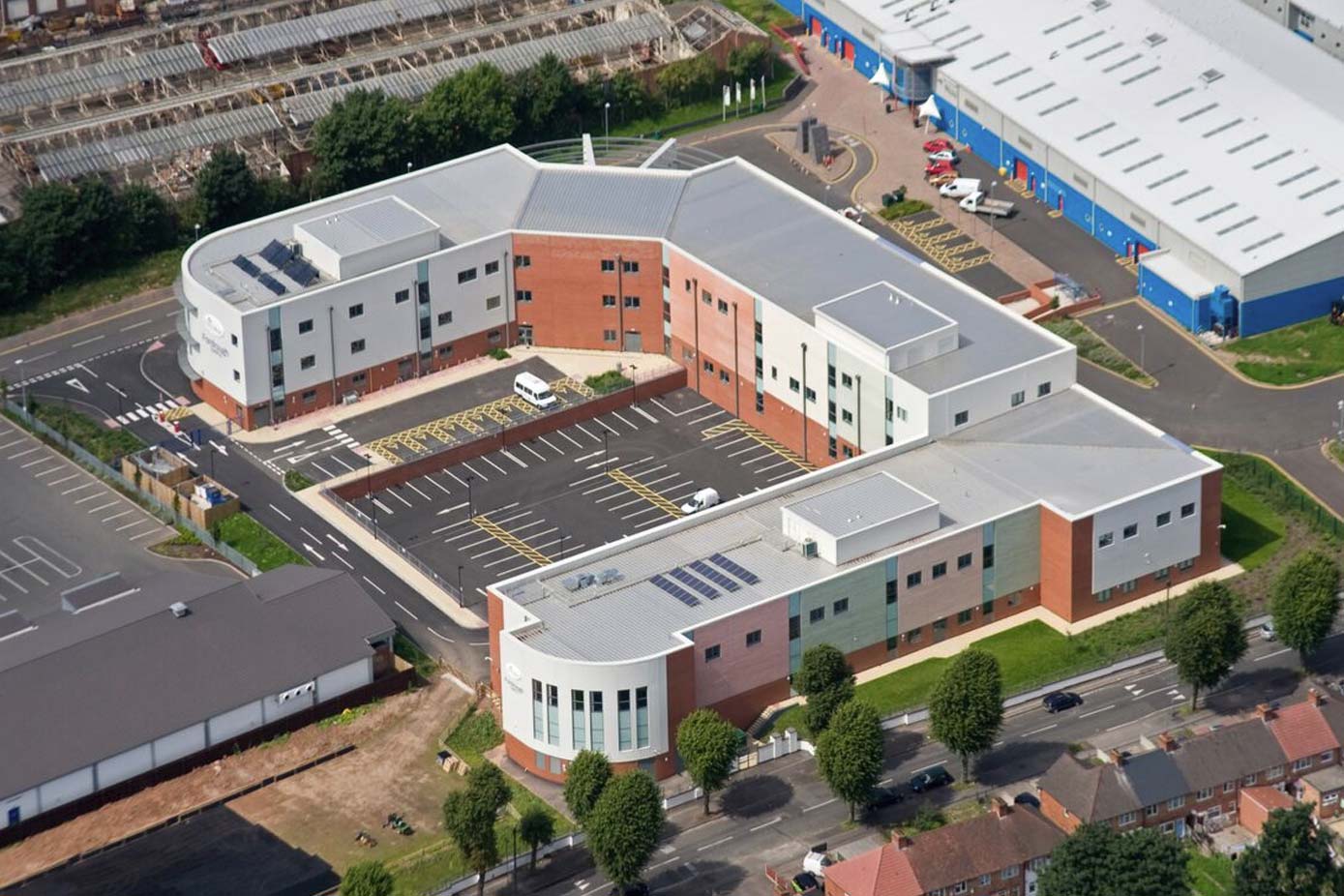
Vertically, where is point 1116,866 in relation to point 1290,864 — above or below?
above

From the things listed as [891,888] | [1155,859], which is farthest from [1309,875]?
[891,888]

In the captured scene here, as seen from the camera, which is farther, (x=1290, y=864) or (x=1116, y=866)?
(x=1290, y=864)

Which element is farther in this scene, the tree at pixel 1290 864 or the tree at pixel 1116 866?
the tree at pixel 1290 864

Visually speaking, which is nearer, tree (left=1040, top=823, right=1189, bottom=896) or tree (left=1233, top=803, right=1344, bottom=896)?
tree (left=1040, top=823, right=1189, bottom=896)

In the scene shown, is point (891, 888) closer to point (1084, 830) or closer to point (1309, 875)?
point (1084, 830)
